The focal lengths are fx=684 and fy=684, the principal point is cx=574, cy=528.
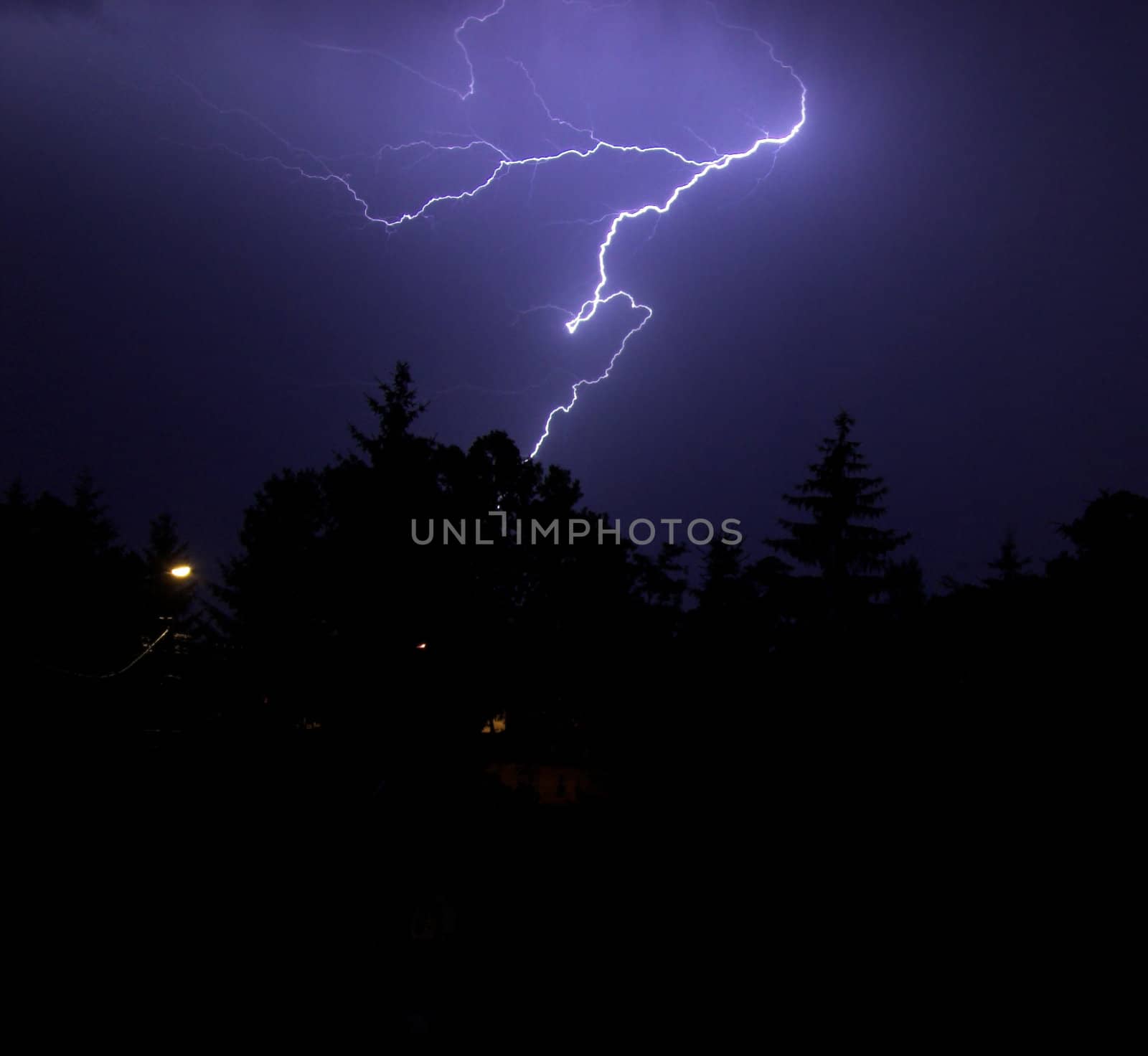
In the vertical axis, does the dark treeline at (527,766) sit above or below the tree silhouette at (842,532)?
below

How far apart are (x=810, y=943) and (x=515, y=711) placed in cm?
1292

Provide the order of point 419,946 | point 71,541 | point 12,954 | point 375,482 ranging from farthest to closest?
point 71,541
point 375,482
point 419,946
point 12,954

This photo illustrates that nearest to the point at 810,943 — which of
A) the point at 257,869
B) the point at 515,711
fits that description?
the point at 257,869

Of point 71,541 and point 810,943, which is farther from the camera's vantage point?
point 71,541

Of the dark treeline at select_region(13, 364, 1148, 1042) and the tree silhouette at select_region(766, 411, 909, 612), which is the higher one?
the tree silhouette at select_region(766, 411, 909, 612)

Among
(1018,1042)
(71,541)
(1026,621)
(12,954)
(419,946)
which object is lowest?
(419,946)

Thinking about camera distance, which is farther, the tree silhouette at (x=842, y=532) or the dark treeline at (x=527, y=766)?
the tree silhouette at (x=842, y=532)

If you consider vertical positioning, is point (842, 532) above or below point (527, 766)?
above

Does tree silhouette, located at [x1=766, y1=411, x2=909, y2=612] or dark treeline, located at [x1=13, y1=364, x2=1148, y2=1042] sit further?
tree silhouette, located at [x1=766, y1=411, x2=909, y2=612]

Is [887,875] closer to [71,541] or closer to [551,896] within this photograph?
[551,896]

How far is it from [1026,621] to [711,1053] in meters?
3.55

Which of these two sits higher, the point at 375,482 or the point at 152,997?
the point at 375,482

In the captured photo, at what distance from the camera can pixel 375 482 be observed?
13.9 metres

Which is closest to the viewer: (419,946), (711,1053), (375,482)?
(711,1053)
